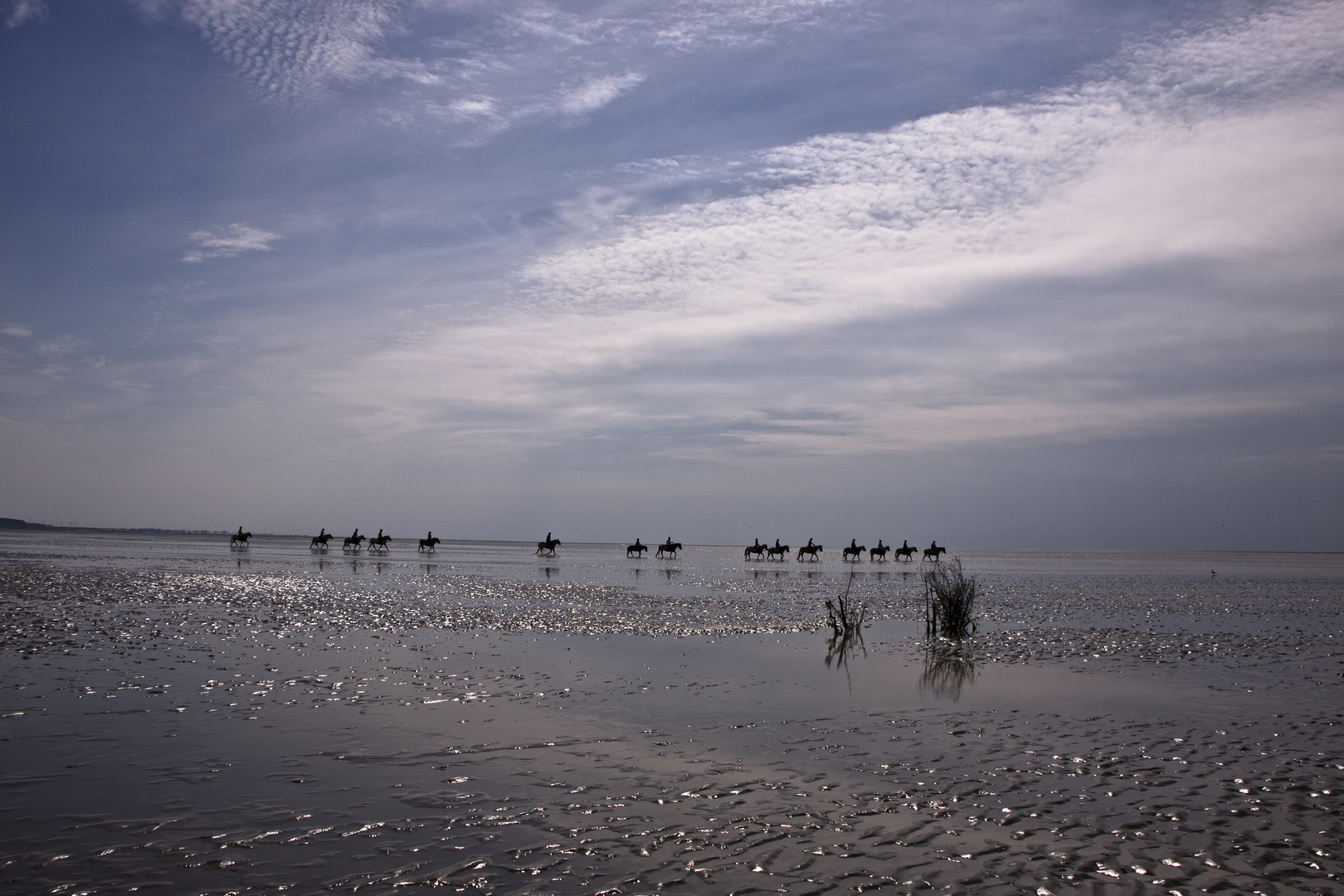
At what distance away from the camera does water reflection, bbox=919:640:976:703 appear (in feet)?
44.3

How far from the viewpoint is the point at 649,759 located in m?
9.02

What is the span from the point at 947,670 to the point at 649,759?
8205mm

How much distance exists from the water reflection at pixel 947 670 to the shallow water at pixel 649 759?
0.35 ft

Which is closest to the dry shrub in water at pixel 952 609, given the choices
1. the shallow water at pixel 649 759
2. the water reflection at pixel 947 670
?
the shallow water at pixel 649 759

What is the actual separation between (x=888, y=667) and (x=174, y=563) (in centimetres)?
4153

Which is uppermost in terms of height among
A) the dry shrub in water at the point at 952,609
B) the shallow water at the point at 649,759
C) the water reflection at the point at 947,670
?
the dry shrub in water at the point at 952,609

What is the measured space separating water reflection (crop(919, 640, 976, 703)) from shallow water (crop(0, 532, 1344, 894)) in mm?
105

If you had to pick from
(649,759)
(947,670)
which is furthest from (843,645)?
(649,759)

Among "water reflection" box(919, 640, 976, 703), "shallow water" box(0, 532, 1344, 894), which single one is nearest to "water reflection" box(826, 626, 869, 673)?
"shallow water" box(0, 532, 1344, 894)

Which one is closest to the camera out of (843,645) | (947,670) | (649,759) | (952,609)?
(649,759)

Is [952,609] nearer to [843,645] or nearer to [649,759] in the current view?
[843,645]

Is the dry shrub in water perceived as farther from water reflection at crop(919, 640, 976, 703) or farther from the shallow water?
water reflection at crop(919, 640, 976, 703)

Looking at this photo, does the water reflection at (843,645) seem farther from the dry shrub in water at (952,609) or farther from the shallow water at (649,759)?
the dry shrub in water at (952,609)

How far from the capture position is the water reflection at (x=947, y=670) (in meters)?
13.5
